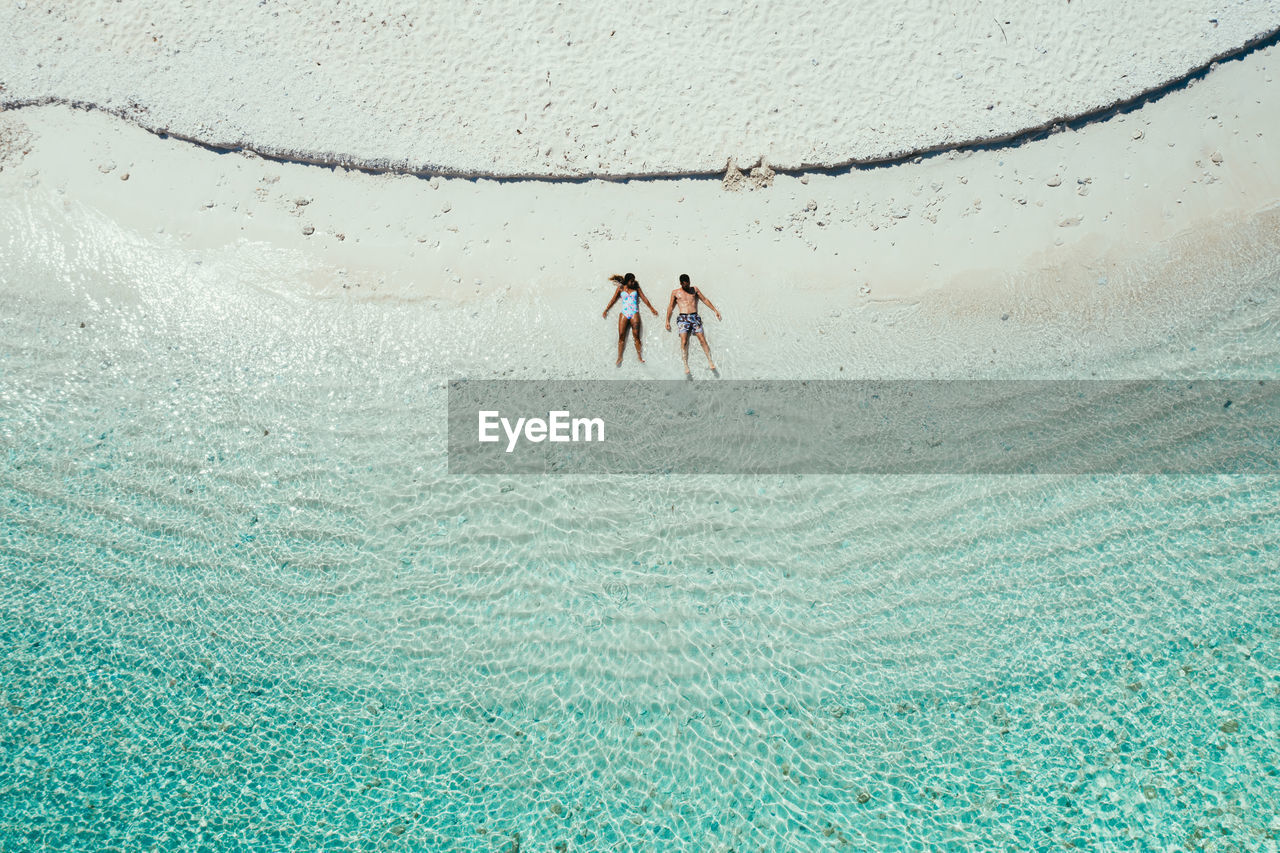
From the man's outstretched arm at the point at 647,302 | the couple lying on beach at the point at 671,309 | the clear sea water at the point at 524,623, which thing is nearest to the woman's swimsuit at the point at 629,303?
the couple lying on beach at the point at 671,309

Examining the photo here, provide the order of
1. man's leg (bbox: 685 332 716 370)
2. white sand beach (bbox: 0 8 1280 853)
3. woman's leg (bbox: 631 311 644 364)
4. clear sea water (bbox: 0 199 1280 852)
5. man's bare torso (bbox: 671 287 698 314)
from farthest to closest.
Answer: woman's leg (bbox: 631 311 644 364) < man's leg (bbox: 685 332 716 370) < man's bare torso (bbox: 671 287 698 314) < white sand beach (bbox: 0 8 1280 853) < clear sea water (bbox: 0 199 1280 852)

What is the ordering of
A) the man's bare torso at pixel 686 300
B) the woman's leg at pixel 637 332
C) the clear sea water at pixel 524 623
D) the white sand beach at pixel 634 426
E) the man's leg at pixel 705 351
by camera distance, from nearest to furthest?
the clear sea water at pixel 524 623, the white sand beach at pixel 634 426, the man's bare torso at pixel 686 300, the man's leg at pixel 705 351, the woman's leg at pixel 637 332

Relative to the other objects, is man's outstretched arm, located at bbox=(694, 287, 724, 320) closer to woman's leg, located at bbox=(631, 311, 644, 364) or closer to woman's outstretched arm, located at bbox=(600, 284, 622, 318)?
woman's leg, located at bbox=(631, 311, 644, 364)

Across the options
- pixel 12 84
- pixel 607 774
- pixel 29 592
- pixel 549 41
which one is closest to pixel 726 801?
pixel 607 774

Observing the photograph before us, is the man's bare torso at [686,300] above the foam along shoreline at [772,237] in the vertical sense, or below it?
below

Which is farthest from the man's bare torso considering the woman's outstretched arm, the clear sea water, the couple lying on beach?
Result: the clear sea water

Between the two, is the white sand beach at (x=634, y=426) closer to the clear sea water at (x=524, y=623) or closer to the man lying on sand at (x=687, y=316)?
the clear sea water at (x=524, y=623)

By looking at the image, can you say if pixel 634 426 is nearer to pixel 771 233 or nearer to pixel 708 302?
pixel 708 302
